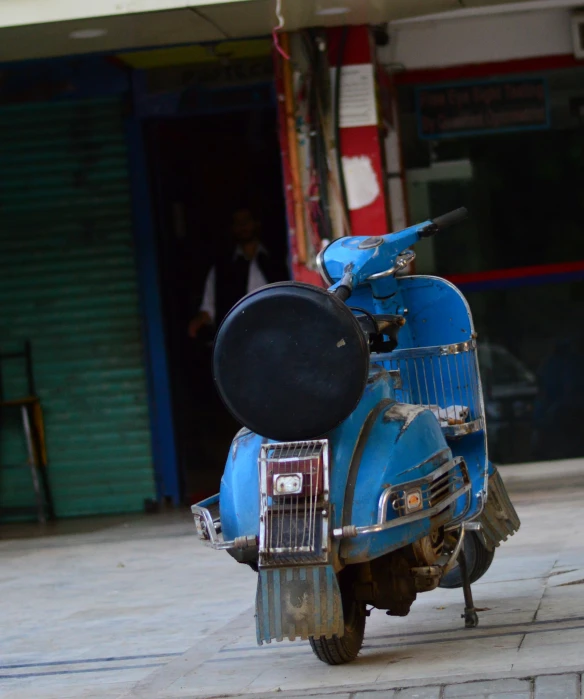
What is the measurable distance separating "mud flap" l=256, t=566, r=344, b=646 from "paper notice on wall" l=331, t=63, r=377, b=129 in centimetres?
502

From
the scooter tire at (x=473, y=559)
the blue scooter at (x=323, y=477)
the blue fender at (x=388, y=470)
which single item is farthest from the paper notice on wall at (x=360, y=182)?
the blue fender at (x=388, y=470)

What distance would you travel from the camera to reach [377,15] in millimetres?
8328

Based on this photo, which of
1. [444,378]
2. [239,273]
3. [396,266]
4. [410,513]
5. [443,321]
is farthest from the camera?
[239,273]

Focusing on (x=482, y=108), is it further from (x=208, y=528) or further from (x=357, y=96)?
(x=208, y=528)

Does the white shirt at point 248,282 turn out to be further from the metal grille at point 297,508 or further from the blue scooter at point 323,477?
the metal grille at point 297,508

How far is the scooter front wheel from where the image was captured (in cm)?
434

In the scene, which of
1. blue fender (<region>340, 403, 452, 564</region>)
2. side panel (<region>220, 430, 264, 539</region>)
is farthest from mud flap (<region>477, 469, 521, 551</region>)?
side panel (<region>220, 430, 264, 539</region>)

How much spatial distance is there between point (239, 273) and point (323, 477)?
6769 mm

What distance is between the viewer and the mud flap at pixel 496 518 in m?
5.11

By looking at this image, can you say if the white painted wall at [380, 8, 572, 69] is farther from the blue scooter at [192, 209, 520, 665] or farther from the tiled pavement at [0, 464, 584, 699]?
the blue scooter at [192, 209, 520, 665]

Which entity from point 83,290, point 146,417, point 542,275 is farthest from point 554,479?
point 83,290

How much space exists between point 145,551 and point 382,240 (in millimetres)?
4084

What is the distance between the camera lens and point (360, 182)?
28.2 feet

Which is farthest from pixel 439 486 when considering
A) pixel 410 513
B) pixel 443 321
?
pixel 443 321
